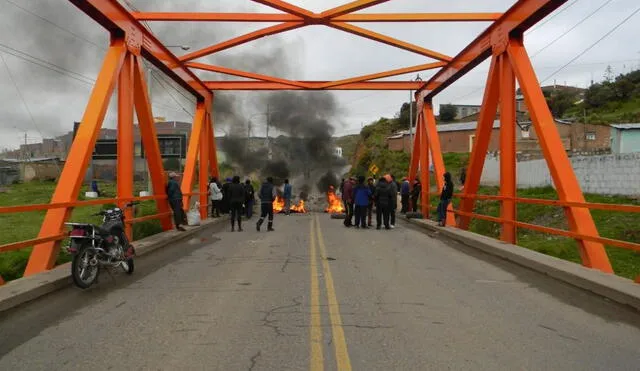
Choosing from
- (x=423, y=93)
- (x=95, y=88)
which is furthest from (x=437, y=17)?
(x=95, y=88)

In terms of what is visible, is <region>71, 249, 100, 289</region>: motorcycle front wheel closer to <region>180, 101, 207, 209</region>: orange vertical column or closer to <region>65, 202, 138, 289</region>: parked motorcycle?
<region>65, 202, 138, 289</region>: parked motorcycle

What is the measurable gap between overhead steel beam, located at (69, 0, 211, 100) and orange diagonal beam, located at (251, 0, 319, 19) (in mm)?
2832

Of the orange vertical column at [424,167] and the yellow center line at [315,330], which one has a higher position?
the orange vertical column at [424,167]

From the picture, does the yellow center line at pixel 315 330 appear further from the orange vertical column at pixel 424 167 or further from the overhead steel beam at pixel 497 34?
the orange vertical column at pixel 424 167

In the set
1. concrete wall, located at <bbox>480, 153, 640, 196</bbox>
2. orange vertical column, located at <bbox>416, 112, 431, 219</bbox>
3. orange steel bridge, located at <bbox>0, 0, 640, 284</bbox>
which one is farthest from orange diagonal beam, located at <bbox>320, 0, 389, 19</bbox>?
concrete wall, located at <bbox>480, 153, 640, 196</bbox>

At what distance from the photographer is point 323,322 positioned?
585 cm

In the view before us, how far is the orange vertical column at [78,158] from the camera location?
8523mm

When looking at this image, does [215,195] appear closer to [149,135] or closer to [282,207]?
[282,207]

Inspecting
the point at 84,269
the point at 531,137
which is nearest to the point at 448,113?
the point at 531,137

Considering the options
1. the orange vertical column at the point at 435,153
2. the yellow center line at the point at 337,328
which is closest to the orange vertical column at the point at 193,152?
the orange vertical column at the point at 435,153

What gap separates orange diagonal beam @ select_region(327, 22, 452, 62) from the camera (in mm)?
15180

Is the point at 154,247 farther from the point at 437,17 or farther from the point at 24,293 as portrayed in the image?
the point at 437,17

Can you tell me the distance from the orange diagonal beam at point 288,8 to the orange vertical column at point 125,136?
133 inches

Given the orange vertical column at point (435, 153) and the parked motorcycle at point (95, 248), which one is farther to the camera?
the orange vertical column at point (435, 153)
